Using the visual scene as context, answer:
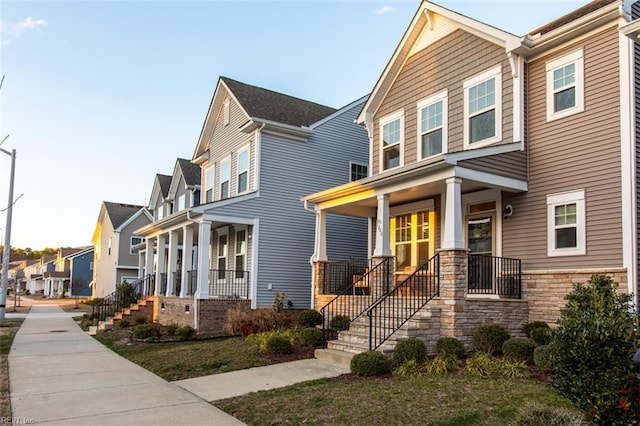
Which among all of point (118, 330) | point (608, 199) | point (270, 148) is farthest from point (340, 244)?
point (608, 199)

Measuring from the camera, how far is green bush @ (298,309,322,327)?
14422 mm

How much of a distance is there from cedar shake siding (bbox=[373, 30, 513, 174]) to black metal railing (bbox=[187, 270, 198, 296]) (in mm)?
8017

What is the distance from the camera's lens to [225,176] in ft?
71.6

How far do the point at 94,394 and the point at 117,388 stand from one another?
0.49 m

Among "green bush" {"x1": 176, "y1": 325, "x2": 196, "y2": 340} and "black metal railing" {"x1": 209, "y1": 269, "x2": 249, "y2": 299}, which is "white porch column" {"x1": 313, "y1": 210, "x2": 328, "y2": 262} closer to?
"black metal railing" {"x1": 209, "y1": 269, "x2": 249, "y2": 299}

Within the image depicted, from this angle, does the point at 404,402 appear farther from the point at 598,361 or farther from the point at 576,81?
the point at 576,81

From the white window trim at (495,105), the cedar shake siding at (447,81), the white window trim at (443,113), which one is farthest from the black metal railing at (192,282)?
the white window trim at (495,105)

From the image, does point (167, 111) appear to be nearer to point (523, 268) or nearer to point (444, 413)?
point (523, 268)

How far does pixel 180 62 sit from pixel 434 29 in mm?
8366

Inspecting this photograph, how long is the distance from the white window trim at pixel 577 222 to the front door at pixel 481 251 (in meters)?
1.31

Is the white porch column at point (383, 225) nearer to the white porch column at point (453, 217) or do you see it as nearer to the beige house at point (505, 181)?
the beige house at point (505, 181)

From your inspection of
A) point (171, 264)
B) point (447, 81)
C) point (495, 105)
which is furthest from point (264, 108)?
point (495, 105)

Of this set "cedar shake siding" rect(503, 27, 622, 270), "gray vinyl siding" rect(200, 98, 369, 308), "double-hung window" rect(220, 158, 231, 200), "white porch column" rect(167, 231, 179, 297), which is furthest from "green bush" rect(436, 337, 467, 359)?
"double-hung window" rect(220, 158, 231, 200)

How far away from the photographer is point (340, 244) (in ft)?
65.7
